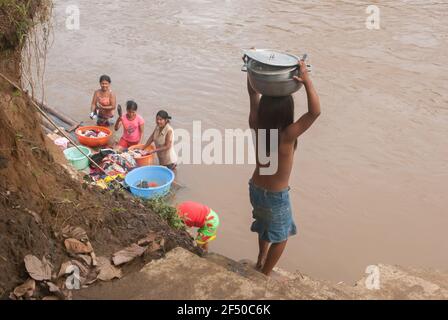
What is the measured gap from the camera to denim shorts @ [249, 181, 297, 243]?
11.3 feet

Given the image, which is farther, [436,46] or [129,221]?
[436,46]

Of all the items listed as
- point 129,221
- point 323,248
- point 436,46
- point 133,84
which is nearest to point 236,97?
point 133,84

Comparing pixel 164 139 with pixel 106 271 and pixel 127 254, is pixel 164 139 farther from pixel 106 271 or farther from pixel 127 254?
A: pixel 106 271

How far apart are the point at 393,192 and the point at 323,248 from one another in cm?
164

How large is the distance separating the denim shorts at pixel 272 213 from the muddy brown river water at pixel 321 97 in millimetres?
2103

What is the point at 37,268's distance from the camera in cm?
258

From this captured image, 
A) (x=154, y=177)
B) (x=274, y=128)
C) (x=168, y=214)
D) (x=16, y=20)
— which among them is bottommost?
(x=154, y=177)

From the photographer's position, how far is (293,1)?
598 inches

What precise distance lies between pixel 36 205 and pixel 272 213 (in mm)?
1607

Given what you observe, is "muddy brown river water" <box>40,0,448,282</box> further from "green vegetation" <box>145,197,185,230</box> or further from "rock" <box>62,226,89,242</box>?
"rock" <box>62,226,89,242</box>

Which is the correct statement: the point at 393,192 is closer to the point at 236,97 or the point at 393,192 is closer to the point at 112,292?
the point at 236,97

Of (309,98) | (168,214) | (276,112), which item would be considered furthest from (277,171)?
(168,214)
